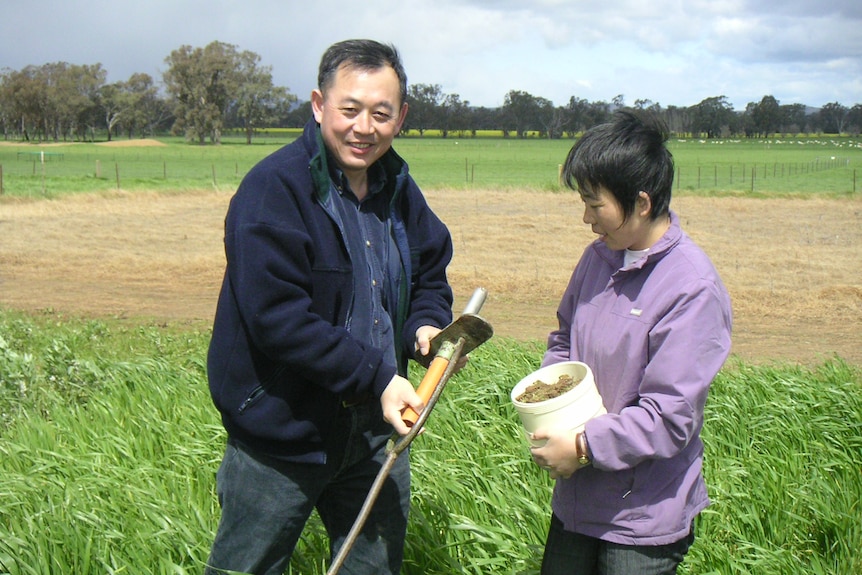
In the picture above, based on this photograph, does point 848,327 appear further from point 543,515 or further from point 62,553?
point 62,553

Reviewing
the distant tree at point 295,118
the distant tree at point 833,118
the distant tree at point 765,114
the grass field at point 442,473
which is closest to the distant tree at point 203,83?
the distant tree at point 295,118

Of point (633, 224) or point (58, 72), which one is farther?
point (58, 72)

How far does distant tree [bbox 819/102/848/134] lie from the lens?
467ft

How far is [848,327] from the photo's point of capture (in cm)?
942

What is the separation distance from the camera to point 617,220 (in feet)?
6.90

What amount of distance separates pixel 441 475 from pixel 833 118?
155m

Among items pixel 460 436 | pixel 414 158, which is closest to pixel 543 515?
pixel 460 436

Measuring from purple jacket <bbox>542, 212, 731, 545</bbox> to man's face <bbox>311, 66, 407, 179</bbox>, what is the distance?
626mm

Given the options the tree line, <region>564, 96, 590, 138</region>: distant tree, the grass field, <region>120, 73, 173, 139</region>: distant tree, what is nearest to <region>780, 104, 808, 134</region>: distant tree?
the tree line

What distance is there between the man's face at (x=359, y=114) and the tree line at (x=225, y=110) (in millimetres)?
101052

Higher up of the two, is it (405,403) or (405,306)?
(405,306)

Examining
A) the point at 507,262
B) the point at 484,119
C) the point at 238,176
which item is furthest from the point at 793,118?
the point at 507,262

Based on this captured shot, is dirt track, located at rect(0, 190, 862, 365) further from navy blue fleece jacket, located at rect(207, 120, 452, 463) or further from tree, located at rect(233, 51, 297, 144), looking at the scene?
tree, located at rect(233, 51, 297, 144)

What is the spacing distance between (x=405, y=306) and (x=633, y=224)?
2.20 ft
